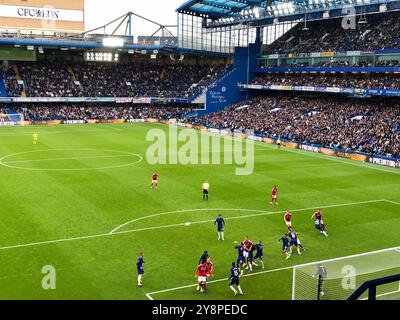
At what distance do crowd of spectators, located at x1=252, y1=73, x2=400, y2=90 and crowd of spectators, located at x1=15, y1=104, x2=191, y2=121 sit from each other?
650 inches

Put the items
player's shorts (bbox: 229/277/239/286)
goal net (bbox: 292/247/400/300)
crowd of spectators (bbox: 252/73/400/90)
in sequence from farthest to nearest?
1. crowd of spectators (bbox: 252/73/400/90)
2. player's shorts (bbox: 229/277/239/286)
3. goal net (bbox: 292/247/400/300)

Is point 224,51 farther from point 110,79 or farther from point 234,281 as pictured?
point 234,281

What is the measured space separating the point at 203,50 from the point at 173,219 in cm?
6254

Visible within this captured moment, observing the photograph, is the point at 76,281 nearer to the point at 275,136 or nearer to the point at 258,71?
the point at 275,136

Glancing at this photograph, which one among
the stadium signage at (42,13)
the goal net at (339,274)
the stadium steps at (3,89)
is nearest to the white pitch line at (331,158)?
the goal net at (339,274)

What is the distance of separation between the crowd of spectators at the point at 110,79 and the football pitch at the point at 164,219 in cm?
3509

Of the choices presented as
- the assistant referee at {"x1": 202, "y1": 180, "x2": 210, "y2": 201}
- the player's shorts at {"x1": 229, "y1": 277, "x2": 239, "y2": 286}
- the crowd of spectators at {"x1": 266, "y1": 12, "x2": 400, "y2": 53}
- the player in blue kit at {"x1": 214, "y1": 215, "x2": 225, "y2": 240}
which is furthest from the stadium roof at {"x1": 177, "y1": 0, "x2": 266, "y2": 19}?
the player's shorts at {"x1": 229, "y1": 277, "x2": 239, "y2": 286}

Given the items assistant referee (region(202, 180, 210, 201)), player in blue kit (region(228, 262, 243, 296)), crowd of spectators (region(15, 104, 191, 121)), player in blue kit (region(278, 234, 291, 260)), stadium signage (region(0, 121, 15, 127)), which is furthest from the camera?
crowd of spectators (region(15, 104, 191, 121))

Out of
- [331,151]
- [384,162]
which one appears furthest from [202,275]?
[331,151]

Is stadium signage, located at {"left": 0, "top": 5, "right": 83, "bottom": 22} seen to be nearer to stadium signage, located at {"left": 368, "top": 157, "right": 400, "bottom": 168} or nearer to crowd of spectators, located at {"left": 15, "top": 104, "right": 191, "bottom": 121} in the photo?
crowd of spectators, located at {"left": 15, "top": 104, "right": 191, "bottom": 121}

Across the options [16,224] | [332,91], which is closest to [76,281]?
[16,224]

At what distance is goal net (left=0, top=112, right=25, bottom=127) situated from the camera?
69.4 metres

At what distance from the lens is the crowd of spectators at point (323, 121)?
160 ft

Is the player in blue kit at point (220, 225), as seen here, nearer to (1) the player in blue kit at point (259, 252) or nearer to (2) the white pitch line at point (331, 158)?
(1) the player in blue kit at point (259, 252)
